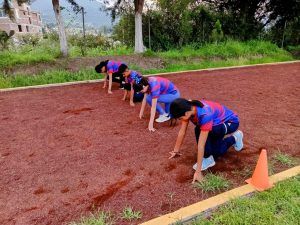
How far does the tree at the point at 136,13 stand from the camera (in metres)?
11.3

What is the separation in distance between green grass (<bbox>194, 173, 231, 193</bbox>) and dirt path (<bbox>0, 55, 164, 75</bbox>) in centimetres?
756

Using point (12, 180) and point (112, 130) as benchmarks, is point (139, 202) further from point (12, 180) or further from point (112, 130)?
point (112, 130)

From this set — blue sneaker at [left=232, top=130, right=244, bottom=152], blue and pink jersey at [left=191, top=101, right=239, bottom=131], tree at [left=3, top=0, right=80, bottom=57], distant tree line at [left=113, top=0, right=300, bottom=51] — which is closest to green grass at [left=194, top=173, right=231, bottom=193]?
blue and pink jersey at [left=191, top=101, right=239, bottom=131]

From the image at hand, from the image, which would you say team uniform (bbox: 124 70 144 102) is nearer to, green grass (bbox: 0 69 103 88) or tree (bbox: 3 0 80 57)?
green grass (bbox: 0 69 103 88)

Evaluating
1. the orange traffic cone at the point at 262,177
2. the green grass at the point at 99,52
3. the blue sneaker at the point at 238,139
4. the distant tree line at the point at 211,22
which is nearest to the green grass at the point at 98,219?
the orange traffic cone at the point at 262,177

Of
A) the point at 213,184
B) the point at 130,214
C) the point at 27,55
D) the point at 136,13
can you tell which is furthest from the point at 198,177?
the point at 136,13

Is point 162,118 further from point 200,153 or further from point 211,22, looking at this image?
point 211,22

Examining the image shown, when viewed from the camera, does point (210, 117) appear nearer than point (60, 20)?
Yes

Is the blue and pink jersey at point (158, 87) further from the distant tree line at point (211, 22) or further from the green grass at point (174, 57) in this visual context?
the distant tree line at point (211, 22)

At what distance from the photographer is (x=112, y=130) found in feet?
16.1

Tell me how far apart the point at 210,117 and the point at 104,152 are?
5.75 ft

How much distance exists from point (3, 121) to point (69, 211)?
137 inches

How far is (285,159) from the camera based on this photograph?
3611 millimetres

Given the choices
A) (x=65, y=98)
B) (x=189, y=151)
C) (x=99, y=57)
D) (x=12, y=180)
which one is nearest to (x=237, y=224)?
(x=189, y=151)
